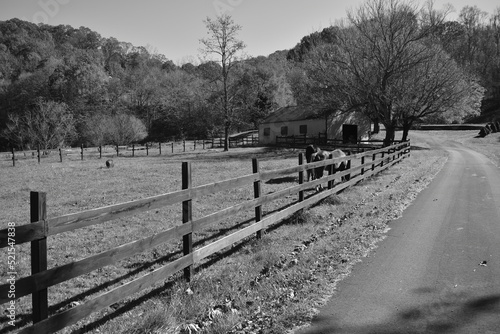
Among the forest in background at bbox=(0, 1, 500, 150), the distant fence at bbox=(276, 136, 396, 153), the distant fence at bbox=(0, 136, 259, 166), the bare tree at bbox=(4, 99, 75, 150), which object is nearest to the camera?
the distant fence at bbox=(0, 136, 259, 166)

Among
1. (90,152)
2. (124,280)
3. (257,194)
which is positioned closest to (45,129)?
(90,152)

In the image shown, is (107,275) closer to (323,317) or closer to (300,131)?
(323,317)

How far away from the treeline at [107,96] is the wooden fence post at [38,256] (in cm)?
4703

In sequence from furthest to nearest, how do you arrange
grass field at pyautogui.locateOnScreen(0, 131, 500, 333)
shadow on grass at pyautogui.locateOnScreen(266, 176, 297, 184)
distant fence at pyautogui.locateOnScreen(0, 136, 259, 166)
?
distant fence at pyautogui.locateOnScreen(0, 136, 259, 166)
shadow on grass at pyautogui.locateOnScreen(266, 176, 297, 184)
grass field at pyautogui.locateOnScreen(0, 131, 500, 333)

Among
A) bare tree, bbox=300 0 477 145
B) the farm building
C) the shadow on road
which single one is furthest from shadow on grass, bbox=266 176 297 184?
the farm building

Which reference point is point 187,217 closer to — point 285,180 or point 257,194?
point 257,194

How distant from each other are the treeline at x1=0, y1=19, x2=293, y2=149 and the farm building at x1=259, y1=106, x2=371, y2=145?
533 centimetres

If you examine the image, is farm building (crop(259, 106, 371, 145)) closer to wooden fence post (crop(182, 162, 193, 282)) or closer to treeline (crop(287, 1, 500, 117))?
treeline (crop(287, 1, 500, 117))

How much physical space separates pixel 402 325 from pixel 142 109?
2903 inches


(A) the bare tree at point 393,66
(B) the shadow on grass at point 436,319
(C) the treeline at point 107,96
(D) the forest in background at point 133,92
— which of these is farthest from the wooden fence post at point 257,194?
(C) the treeline at point 107,96

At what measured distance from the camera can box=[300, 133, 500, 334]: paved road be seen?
3.72m

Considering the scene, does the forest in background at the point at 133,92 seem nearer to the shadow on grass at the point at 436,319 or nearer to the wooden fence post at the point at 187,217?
the wooden fence post at the point at 187,217

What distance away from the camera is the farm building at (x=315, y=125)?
42.9 meters

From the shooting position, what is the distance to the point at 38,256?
2.96 meters
